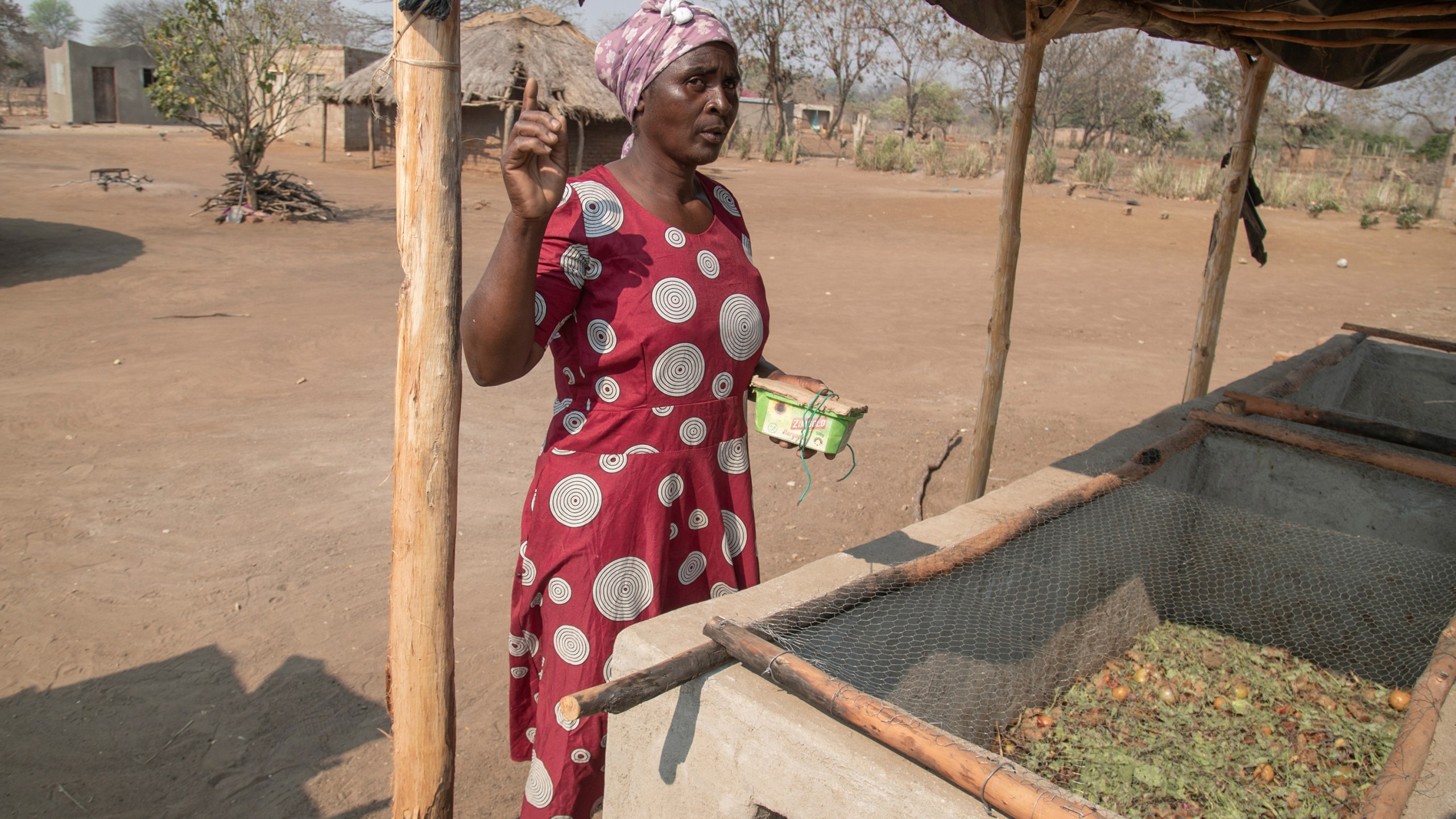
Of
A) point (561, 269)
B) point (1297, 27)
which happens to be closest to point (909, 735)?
point (561, 269)

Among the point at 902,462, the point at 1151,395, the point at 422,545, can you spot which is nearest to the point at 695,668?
the point at 422,545

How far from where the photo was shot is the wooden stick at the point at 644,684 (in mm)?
1260

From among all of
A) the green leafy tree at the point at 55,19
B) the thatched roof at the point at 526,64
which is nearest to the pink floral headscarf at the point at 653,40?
the thatched roof at the point at 526,64

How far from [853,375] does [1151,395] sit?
2054 millimetres

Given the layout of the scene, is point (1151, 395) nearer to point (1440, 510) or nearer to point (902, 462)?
point (902, 462)

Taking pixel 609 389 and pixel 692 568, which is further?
pixel 692 568

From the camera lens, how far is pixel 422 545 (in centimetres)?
149

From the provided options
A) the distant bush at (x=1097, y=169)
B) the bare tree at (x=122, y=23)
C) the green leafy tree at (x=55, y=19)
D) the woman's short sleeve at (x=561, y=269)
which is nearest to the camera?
the woman's short sleeve at (x=561, y=269)

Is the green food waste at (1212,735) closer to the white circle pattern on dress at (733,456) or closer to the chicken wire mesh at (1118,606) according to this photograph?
the chicken wire mesh at (1118,606)

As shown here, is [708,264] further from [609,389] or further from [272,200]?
[272,200]

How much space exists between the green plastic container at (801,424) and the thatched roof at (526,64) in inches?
585

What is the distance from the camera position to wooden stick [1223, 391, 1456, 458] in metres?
3.29

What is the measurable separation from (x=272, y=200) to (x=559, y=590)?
1214 centimetres

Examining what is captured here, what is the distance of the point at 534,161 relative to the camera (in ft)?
4.33
